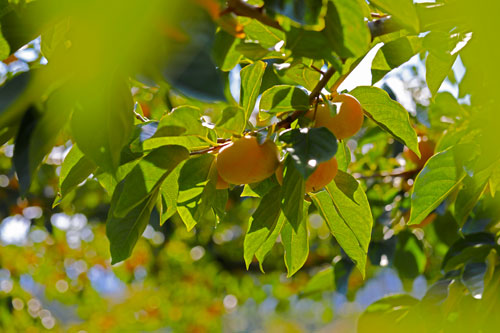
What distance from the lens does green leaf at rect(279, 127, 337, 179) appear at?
60 centimetres

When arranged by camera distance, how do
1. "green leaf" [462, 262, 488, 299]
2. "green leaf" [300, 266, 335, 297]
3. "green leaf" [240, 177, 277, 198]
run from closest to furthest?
"green leaf" [240, 177, 277, 198], "green leaf" [462, 262, 488, 299], "green leaf" [300, 266, 335, 297]

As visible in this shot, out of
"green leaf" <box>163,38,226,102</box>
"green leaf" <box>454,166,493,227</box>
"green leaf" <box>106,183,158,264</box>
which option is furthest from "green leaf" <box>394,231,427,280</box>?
"green leaf" <box>163,38,226,102</box>

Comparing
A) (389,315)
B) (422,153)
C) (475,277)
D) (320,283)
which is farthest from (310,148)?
(320,283)

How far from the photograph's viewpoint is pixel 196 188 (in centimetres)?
77

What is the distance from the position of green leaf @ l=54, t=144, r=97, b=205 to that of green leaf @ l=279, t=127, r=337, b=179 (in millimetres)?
273

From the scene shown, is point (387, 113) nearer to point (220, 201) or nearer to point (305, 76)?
point (305, 76)

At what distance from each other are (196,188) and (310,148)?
0.22 m

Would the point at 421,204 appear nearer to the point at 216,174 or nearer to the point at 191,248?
the point at 216,174

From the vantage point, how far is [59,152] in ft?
8.20

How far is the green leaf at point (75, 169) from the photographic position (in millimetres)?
732

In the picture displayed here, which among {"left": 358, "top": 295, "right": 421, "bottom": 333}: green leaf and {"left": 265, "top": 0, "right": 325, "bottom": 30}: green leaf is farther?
{"left": 358, "top": 295, "right": 421, "bottom": 333}: green leaf

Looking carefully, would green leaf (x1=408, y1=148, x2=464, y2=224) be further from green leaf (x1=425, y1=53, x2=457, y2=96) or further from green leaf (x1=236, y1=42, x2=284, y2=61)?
green leaf (x1=236, y1=42, x2=284, y2=61)

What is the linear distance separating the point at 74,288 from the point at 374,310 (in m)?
2.72

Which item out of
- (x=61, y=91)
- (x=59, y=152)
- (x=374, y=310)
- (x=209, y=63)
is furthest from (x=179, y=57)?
(x=59, y=152)
